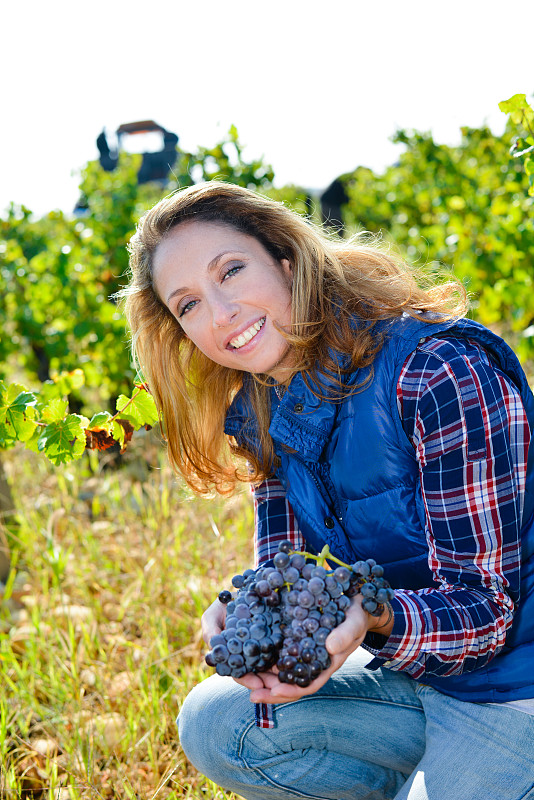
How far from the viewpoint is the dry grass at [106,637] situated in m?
1.75

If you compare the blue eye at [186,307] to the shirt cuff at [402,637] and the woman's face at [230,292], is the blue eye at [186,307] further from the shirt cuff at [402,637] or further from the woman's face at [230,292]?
the shirt cuff at [402,637]

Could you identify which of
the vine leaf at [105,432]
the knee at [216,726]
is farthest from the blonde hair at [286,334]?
the knee at [216,726]

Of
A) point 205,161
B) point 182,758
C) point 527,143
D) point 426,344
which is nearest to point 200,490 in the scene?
point 182,758

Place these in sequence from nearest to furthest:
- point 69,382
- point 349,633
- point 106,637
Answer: point 349,633
point 69,382
point 106,637

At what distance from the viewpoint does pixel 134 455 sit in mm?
3672

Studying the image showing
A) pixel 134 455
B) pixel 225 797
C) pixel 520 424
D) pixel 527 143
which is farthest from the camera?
pixel 134 455

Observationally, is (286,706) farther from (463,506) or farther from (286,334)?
(286,334)

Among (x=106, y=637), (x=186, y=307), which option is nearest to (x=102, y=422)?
(x=186, y=307)

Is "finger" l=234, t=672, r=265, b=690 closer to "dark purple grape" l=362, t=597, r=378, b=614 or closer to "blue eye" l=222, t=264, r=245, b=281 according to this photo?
"dark purple grape" l=362, t=597, r=378, b=614

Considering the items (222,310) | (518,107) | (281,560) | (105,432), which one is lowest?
(281,560)

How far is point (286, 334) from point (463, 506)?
49cm

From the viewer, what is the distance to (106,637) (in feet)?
7.68

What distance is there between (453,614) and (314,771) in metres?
0.54

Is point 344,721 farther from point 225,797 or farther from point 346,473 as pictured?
point 346,473
